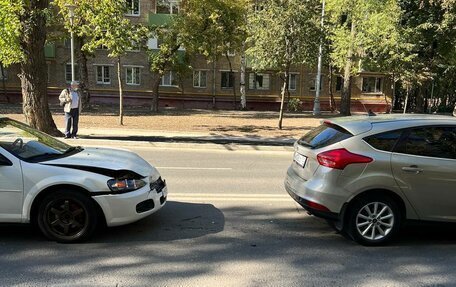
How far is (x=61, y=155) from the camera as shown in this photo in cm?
546

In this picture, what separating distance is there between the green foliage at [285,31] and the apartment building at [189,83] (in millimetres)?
22889

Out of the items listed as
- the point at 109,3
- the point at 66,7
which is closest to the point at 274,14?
the point at 109,3

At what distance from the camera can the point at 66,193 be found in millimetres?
4945

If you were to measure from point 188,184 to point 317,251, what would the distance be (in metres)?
3.78

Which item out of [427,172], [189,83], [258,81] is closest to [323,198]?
[427,172]

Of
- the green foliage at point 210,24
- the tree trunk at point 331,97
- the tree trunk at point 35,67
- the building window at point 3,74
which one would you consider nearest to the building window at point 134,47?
the tree trunk at point 35,67

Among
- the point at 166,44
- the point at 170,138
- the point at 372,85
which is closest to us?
the point at 170,138

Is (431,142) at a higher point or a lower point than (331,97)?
higher

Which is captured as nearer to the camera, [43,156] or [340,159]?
[340,159]

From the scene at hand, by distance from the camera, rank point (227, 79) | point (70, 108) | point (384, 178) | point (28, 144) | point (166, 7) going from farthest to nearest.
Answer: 1. point (227, 79)
2. point (166, 7)
3. point (70, 108)
4. point (28, 144)
5. point (384, 178)

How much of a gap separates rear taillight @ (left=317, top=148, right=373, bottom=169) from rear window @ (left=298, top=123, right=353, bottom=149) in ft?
0.65

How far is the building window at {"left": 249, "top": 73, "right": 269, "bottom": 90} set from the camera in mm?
42791

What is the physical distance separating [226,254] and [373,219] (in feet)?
5.65

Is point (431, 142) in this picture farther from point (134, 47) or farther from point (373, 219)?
point (134, 47)
